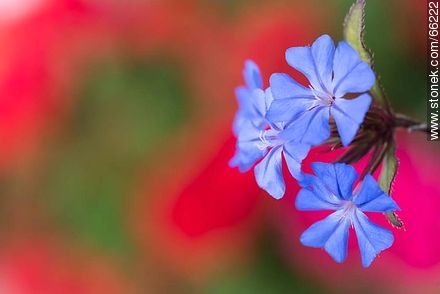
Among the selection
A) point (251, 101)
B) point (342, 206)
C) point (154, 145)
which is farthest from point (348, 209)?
point (154, 145)

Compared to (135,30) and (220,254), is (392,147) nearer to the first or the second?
(220,254)

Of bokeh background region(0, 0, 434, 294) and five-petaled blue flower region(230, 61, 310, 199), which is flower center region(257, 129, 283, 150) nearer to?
five-petaled blue flower region(230, 61, 310, 199)

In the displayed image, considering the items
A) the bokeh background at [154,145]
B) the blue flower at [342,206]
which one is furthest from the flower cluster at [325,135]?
the bokeh background at [154,145]

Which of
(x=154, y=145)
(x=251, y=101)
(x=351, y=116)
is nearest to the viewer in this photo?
(x=351, y=116)

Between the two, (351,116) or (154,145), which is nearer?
(351,116)

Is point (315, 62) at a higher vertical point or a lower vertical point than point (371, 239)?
higher

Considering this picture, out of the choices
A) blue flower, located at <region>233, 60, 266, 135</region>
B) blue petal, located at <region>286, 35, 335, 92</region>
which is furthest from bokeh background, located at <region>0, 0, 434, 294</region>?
blue petal, located at <region>286, 35, 335, 92</region>

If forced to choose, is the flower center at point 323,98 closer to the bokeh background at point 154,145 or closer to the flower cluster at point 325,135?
the flower cluster at point 325,135

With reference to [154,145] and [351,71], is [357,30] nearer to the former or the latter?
[351,71]
